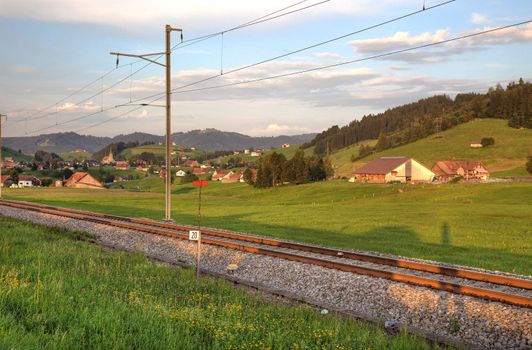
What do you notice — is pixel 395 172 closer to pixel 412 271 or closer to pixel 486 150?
pixel 486 150

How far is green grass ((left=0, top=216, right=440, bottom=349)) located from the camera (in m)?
7.89

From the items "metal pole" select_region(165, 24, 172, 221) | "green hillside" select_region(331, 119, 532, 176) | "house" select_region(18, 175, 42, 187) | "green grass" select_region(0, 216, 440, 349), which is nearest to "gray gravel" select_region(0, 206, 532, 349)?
"green grass" select_region(0, 216, 440, 349)

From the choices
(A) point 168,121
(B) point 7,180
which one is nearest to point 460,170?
(A) point 168,121

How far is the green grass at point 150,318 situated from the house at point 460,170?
471 ft

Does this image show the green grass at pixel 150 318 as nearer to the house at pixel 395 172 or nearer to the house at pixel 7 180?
the house at pixel 395 172

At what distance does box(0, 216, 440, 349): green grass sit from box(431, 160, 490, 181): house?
471 ft

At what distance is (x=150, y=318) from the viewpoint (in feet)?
29.7

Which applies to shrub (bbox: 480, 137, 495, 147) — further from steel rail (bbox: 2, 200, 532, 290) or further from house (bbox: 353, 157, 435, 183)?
steel rail (bbox: 2, 200, 532, 290)

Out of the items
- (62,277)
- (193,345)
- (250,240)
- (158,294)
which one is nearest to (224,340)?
(193,345)

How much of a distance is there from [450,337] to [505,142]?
609 feet

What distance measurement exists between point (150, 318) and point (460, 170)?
156 metres

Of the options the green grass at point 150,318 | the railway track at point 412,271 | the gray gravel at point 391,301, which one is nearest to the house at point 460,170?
the railway track at point 412,271

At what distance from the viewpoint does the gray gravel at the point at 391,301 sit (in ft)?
36.4

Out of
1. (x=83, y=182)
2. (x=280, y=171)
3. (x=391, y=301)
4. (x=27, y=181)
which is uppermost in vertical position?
(x=280, y=171)
